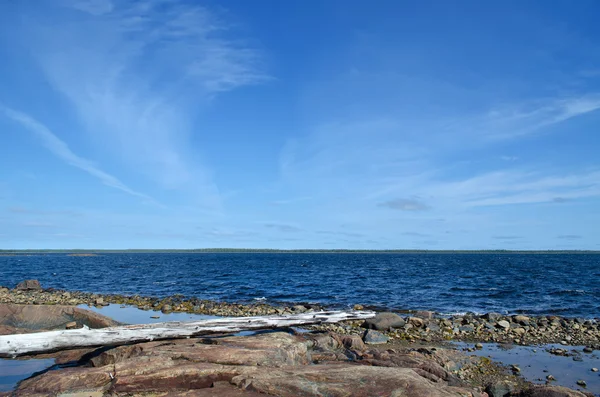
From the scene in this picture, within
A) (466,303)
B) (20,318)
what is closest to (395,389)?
(20,318)

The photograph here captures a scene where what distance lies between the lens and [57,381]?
31.3 ft

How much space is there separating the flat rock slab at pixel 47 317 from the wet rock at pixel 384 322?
1254cm

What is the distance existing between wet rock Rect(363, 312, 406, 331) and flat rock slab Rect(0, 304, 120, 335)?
1254 centimetres

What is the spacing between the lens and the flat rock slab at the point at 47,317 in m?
18.2

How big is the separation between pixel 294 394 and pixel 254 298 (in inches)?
1154

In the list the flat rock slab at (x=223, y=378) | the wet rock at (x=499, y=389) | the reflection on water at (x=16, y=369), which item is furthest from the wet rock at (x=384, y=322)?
the reflection on water at (x=16, y=369)

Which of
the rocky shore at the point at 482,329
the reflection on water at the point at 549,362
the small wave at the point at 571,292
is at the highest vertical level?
the small wave at the point at 571,292

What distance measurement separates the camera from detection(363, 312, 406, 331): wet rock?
2173 cm

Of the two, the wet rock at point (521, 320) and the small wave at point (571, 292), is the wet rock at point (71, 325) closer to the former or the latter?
the wet rock at point (521, 320)

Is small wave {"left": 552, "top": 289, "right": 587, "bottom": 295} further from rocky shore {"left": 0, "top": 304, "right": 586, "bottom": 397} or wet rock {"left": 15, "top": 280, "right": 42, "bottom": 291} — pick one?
wet rock {"left": 15, "top": 280, "right": 42, "bottom": 291}

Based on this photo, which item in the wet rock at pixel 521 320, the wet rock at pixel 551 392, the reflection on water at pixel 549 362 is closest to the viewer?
the wet rock at pixel 551 392

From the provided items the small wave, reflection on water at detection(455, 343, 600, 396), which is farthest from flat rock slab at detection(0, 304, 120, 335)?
the small wave

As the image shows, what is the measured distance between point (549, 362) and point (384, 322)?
7.86 m

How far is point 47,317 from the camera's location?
61.8ft
